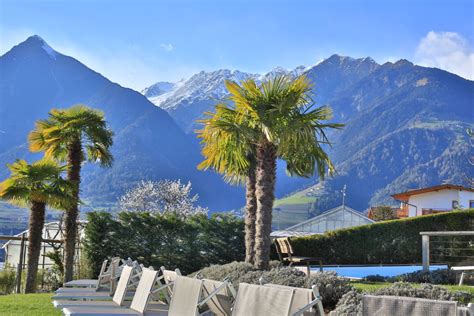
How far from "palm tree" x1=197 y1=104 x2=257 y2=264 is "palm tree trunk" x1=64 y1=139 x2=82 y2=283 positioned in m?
4.75

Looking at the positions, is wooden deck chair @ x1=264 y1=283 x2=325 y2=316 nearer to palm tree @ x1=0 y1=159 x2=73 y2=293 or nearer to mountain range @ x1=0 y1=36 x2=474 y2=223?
palm tree @ x1=0 y1=159 x2=73 y2=293

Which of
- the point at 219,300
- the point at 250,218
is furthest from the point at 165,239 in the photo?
the point at 219,300

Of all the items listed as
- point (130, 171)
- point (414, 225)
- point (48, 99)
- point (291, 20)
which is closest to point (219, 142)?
point (414, 225)

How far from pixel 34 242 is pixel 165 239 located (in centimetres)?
364

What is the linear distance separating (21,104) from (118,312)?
17237 centimetres

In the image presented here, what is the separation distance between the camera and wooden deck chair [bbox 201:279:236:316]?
275 inches

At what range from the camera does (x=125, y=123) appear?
562ft

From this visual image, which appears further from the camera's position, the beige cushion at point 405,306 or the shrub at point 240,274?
the shrub at point 240,274

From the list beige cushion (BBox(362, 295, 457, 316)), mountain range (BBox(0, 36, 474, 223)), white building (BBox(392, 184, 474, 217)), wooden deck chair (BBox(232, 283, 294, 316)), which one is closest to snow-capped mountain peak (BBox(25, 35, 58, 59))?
mountain range (BBox(0, 36, 474, 223))

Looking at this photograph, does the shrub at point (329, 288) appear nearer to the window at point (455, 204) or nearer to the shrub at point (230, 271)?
the shrub at point (230, 271)

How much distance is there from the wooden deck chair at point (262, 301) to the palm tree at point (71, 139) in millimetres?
13079

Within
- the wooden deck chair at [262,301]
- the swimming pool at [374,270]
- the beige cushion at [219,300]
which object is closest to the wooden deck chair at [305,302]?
the wooden deck chair at [262,301]

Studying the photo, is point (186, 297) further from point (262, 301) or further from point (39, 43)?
point (39, 43)

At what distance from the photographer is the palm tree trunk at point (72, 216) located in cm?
1800
